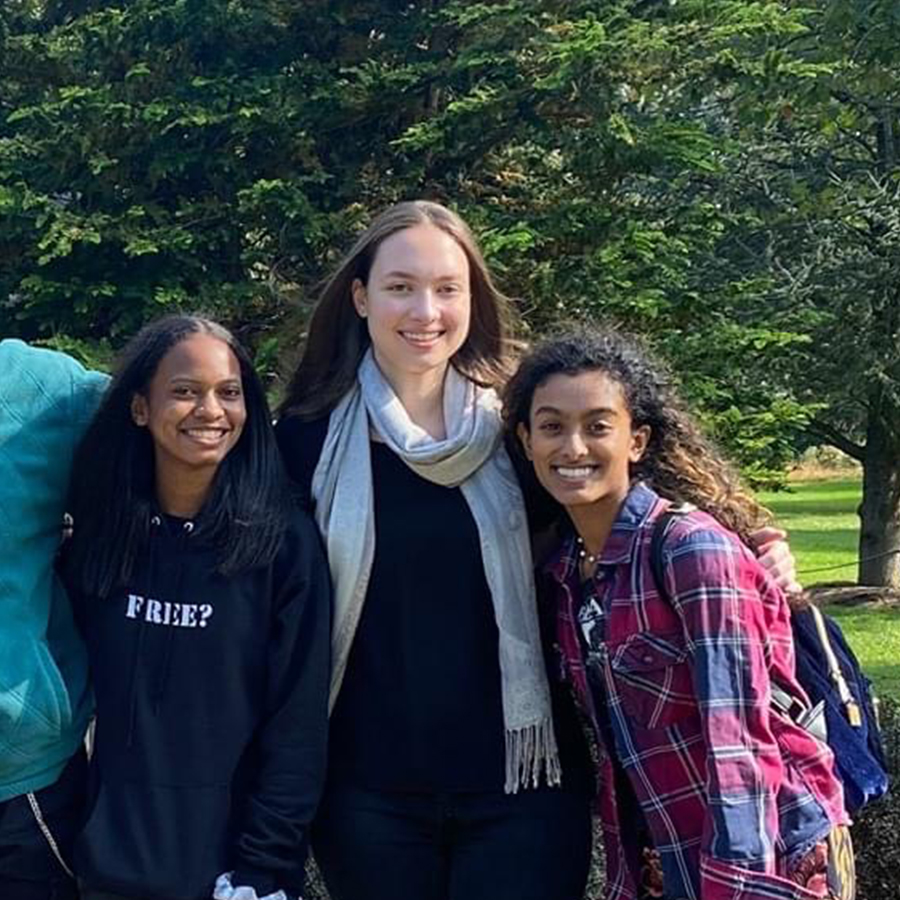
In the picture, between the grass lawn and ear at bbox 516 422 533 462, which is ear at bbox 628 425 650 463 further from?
the grass lawn

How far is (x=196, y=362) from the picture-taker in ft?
8.56

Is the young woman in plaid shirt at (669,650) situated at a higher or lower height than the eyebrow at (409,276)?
lower

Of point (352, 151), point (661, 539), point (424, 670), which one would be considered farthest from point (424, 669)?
point (352, 151)

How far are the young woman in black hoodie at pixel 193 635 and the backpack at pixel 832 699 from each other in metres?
0.74

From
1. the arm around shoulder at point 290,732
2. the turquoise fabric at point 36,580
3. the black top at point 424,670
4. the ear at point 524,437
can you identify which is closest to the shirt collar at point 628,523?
the ear at point 524,437

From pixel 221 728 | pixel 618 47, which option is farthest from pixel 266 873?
pixel 618 47

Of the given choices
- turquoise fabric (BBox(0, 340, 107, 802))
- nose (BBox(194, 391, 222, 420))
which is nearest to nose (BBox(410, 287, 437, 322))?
nose (BBox(194, 391, 222, 420))

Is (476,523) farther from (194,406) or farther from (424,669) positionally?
(194,406)

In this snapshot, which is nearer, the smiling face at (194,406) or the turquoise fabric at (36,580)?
the turquoise fabric at (36,580)

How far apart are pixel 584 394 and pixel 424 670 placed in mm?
666

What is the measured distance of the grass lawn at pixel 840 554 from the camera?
476 inches

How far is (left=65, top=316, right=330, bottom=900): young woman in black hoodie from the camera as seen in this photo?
8.09ft

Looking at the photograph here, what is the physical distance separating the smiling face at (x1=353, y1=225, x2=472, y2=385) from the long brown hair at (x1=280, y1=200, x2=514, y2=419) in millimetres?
51

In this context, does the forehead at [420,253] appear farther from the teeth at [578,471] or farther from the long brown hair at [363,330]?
the teeth at [578,471]
